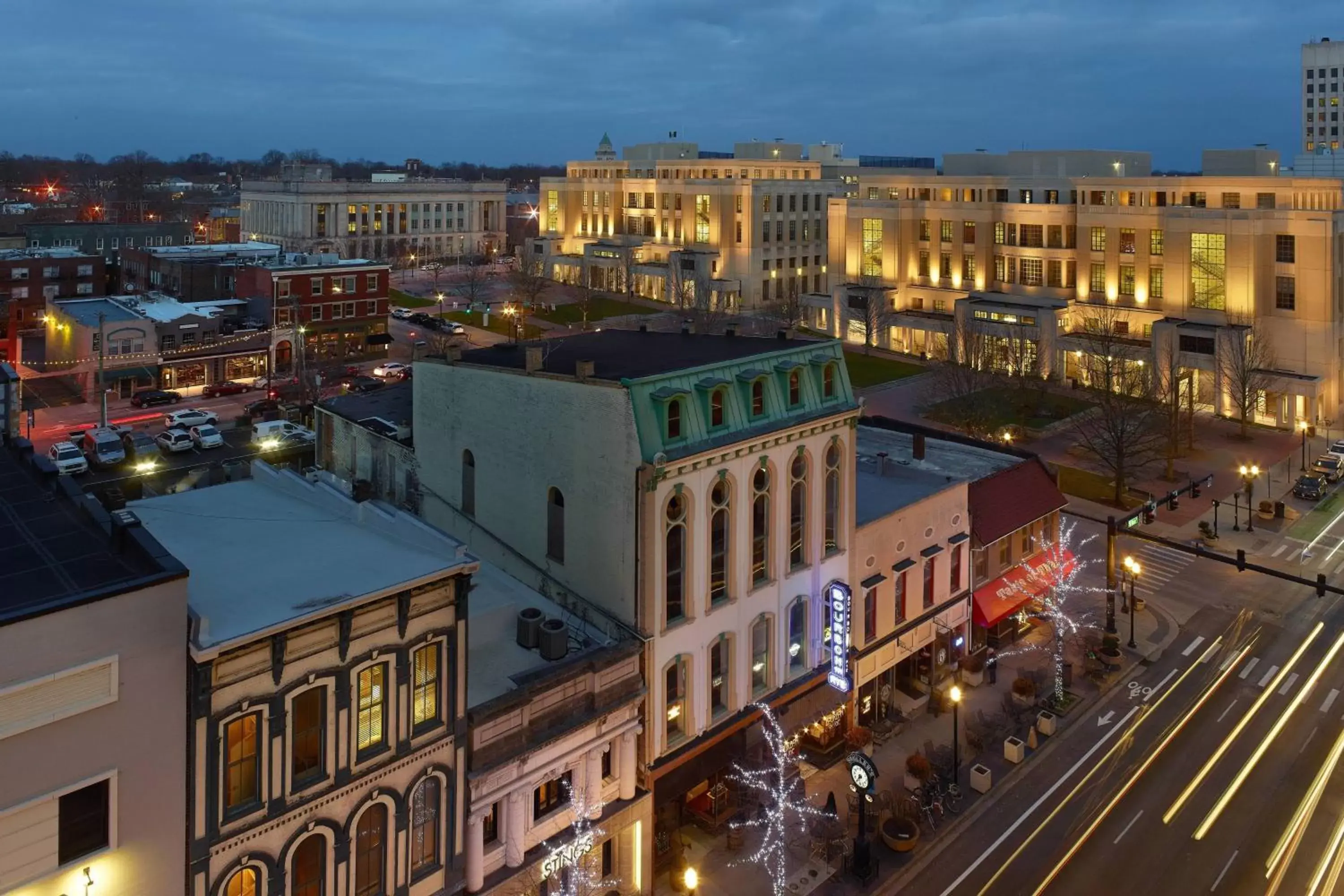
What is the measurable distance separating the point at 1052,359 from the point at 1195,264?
Result: 1389 centimetres

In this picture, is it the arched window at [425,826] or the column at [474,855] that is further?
the column at [474,855]

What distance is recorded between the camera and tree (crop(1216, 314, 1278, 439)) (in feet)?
241

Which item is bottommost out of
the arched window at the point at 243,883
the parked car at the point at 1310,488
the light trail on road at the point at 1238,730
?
the light trail on road at the point at 1238,730

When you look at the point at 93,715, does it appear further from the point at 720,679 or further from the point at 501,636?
the point at 720,679

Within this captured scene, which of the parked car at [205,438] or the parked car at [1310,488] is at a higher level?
the parked car at [205,438]

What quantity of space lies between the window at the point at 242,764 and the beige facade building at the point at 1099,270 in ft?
232

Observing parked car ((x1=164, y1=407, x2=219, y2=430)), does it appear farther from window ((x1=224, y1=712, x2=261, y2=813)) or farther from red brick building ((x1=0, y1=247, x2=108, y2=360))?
window ((x1=224, y1=712, x2=261, y2=813))

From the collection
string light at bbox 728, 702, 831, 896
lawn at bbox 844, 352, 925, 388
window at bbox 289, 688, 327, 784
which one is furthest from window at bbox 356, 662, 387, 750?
lawn at bbox 844, 352, 925, 388

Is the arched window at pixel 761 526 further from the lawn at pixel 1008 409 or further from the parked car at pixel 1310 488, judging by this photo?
the parked car at pixel 1310 488

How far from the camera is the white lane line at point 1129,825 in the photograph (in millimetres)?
27516

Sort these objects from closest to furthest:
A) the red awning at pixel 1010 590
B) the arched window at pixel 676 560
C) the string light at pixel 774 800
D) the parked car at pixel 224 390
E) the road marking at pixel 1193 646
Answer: the arched window at pixel 676 560, the string light at pixel 774 800, the red awning at pixel 1010 590, the road marking at pixel 1193 646, the parked car at pixel 224 390

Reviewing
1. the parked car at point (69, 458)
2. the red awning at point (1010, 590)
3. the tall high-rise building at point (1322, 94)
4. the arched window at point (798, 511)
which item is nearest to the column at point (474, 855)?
the arched window at point (798, 511)

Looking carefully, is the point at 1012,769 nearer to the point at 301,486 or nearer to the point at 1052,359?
the point at 301,486

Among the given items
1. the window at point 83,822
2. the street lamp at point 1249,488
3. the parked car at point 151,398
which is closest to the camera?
the window at point 83,822
